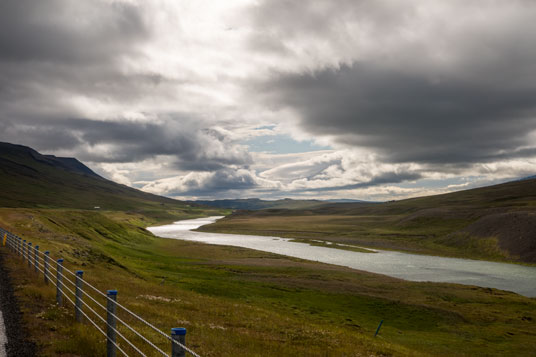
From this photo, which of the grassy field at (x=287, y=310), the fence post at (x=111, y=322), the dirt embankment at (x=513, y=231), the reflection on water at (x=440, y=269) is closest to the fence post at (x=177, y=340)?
the fence post at (x=111, y=322)

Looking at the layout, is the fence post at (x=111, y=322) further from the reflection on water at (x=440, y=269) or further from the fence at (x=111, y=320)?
the reflection on water at (x=440, y=269)

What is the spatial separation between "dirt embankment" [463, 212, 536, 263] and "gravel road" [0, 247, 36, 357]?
428 feet

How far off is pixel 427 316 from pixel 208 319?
1310 inches

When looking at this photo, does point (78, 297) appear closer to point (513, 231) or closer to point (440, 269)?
point (440, 269)

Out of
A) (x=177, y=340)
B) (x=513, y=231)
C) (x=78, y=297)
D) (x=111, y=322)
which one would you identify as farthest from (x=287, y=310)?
(x=513, y=231)

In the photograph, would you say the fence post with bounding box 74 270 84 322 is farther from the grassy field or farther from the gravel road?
the gravel road

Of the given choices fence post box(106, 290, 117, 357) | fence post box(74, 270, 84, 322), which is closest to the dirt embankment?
fence post box(74, 270, 84, 322)

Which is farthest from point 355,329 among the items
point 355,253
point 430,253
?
point 430,253

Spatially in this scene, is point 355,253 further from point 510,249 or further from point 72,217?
point 72,217

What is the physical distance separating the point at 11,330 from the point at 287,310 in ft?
107

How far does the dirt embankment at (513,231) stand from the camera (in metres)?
118

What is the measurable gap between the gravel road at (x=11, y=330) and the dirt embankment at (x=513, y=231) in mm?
130487

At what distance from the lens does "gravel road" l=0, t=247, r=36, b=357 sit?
13.2 m

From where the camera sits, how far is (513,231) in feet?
435
